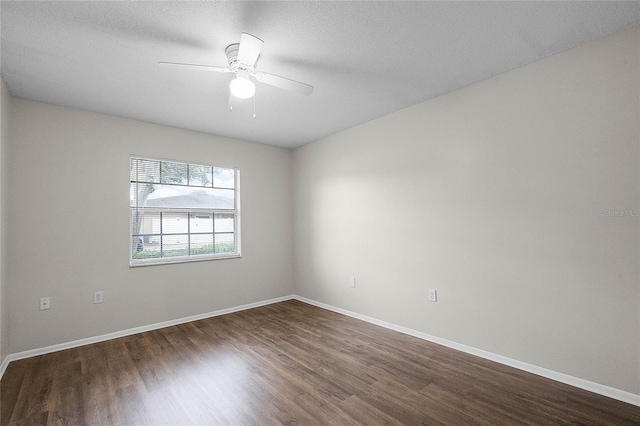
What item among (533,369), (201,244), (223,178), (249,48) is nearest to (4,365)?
(201,244)

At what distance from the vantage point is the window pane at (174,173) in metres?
3.70

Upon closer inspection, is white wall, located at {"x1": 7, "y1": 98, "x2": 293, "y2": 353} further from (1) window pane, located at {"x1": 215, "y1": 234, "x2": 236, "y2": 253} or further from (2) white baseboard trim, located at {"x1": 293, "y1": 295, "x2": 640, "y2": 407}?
(2) white baseboard trim, located at {"x1": 293, "y1": 295, "x2": 640, "y2": 407}

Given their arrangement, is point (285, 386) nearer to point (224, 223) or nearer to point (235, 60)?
point (235, 60)

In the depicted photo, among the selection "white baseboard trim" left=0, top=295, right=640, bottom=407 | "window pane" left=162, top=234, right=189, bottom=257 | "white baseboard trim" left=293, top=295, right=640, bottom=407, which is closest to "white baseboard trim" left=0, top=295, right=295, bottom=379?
"white baseboard trim" left=0, top=295, right=640, bottom=407

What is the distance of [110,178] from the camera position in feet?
10.6

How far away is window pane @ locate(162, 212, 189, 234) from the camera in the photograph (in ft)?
12.1

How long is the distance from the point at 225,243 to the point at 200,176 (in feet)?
3.40

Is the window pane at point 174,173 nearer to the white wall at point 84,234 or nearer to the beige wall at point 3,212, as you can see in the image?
the white wall at point 84,234

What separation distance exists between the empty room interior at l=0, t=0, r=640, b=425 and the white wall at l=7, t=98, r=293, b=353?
20mm

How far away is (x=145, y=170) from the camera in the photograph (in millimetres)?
3541

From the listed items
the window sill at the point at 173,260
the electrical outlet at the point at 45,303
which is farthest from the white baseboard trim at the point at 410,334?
the window sill at the point at 173,260

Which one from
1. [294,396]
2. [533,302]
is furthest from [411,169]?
[294,396]

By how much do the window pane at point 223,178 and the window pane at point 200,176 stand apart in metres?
0.09

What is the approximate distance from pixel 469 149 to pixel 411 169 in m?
0.64
